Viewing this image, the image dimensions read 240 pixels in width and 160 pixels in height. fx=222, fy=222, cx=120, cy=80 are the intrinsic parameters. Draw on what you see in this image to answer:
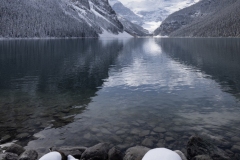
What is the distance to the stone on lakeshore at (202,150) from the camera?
40.5ft

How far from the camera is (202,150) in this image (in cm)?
1255

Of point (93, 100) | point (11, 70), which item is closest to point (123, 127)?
point (93, 100)

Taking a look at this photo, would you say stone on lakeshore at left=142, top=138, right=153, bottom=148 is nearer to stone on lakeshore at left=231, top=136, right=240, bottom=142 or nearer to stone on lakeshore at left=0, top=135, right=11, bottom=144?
stone on lakeshore at left=231, top=136, right=240, bottom=142

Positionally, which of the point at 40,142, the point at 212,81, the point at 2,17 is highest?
the point at 2,17

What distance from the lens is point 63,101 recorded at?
936 inches

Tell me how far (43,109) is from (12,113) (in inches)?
106

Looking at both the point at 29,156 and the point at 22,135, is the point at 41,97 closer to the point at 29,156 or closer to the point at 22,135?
the point at 22,135

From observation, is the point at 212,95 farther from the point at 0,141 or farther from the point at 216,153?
the point at 0,141

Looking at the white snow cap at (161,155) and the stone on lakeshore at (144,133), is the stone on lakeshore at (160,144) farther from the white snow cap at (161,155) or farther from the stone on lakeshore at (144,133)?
the white snow cap at (161,155)

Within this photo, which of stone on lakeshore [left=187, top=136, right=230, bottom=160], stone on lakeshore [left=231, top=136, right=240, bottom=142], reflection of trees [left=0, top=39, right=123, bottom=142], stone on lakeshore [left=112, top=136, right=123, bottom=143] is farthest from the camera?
reflection of trees [left=0, top=39, right=123, bottom=142]

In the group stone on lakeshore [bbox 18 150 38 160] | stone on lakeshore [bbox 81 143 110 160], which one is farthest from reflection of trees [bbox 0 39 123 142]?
stone on lakeshore [bbox 81 143 110 160]

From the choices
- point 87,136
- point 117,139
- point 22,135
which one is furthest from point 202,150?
point 22,135


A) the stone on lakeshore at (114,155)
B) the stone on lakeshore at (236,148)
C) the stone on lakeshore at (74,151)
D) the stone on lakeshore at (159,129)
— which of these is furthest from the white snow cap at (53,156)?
the stone on lakeshore at (236,148)

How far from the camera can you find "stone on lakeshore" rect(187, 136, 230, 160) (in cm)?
1234
